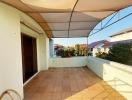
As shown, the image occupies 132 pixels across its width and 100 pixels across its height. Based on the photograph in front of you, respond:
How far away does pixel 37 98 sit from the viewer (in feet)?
19.7

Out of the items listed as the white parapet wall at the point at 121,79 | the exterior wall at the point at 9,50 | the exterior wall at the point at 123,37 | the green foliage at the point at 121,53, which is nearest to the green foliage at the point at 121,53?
the green foliage at the point at 121,53

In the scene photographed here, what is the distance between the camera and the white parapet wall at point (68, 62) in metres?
14.4

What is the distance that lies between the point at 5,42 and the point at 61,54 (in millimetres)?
10511

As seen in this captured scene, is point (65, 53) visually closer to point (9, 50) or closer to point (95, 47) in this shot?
point (95, 47)

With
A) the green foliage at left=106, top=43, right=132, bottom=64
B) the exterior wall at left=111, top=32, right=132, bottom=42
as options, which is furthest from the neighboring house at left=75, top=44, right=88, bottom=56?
the exterior wall at left=111, top=32, right=132, bottom=42

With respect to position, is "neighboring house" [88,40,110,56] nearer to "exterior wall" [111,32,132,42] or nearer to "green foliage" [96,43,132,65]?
"green foliage" [96,43,132,65]

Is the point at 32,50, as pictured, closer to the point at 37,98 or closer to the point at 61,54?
the point at 61,54

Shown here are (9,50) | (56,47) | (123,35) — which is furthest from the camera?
(56,47)

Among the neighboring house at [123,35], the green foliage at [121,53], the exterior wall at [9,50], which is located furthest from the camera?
the green foliage at [121,53]

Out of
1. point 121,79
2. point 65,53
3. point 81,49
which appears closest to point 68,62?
point 65,53

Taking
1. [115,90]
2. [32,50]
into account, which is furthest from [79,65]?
[115,90]

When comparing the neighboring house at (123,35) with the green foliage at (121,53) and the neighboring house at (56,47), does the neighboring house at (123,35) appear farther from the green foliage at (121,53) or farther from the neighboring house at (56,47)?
the neighboring house at (56,47)

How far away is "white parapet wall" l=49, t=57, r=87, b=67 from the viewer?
14402 mm

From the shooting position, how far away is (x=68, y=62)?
47.7 feet
